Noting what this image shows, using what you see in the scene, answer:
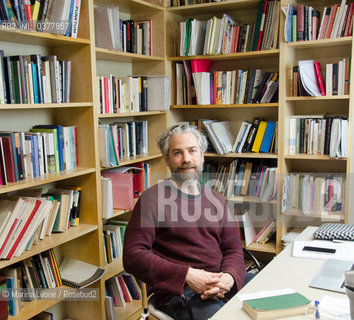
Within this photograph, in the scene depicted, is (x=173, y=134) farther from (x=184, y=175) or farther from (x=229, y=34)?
(x=229, y=34)

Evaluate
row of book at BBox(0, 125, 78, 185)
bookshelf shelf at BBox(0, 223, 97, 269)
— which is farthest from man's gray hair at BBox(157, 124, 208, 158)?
bookshelf shelf at BBox(0, 223, 97, 269)

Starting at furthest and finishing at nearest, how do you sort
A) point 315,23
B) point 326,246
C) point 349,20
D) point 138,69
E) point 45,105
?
point 138,69
point 315,23
point 349,20
point 45,105
point 326,246

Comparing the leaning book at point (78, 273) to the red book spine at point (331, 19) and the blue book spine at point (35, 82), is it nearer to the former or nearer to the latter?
the blue book spine at point (35, 82)

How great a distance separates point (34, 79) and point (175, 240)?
116 centimetres

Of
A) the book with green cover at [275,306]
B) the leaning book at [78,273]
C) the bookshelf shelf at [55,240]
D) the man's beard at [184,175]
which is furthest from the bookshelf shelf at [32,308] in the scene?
the book with green cover at [275,306]

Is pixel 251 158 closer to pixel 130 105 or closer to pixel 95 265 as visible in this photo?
pixel 130 105

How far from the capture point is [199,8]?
3160 mm

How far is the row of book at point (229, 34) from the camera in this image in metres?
2.95

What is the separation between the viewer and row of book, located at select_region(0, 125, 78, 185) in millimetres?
2084

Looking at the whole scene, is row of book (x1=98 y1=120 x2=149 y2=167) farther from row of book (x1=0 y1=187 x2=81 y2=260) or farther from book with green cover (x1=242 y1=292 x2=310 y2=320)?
book with green cover (x1=242 y1=292 x2=310 y2=320)

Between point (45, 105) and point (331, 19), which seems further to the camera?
point (331, 19)

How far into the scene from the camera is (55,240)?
2330 mm

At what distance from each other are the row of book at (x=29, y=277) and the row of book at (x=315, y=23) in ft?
7.05

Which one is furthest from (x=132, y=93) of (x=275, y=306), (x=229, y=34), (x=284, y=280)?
(x=275, y=306)
